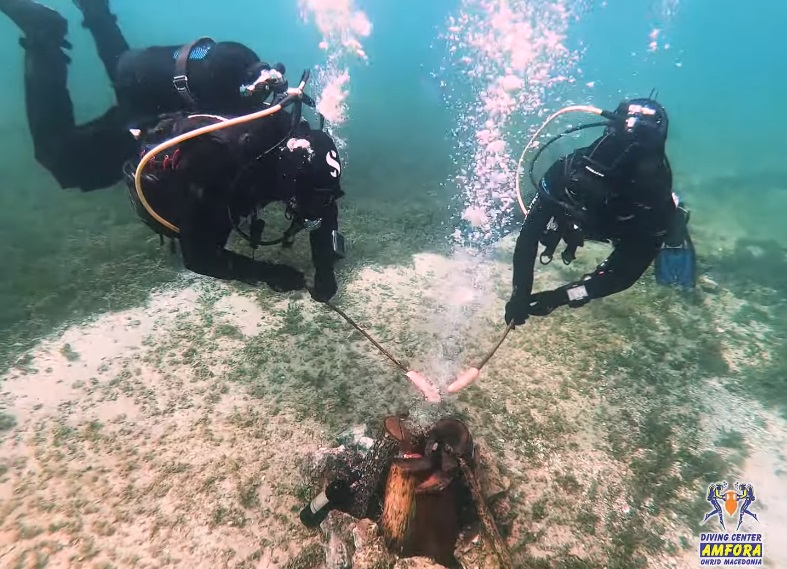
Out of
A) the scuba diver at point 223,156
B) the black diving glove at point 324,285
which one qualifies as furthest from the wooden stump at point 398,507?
the scuba diver at point 223,156

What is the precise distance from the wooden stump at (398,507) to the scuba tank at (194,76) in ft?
10.2

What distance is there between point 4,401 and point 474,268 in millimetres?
6291

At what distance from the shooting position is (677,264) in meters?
6.47

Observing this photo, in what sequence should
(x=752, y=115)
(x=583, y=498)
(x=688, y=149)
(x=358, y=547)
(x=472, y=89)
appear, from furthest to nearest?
(x=752, y=115)
(x=472, y=89)
(x=688, y=149)
(x=583, y=498)
(x=358, y=547)

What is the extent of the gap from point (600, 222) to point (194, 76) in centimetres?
347

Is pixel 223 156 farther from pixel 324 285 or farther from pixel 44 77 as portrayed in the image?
pixel 44 77

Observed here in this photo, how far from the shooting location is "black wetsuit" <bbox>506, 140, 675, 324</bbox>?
3.59 meters

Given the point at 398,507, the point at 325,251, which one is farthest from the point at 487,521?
the point at 325,251

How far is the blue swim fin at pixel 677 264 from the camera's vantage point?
648cm

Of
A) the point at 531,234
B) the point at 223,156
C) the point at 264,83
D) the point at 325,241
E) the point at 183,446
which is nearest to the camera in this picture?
the point at 223,156

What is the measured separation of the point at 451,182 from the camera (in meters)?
11.1

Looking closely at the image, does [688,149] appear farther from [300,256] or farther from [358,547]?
[358,547]

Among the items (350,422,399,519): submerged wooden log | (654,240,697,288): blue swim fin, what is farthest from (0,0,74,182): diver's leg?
(654,240,697,288): blue swim fin

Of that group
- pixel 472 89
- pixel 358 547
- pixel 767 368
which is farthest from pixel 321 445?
pixel 472 89
